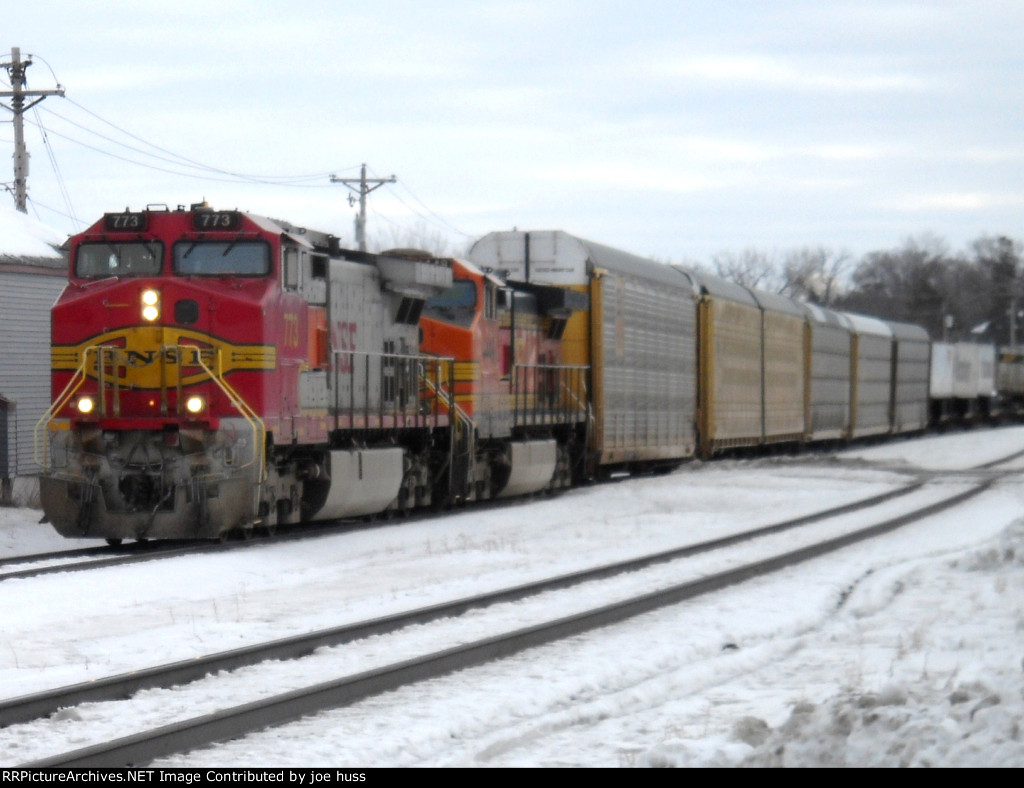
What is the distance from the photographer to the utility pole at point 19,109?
32.4 meters

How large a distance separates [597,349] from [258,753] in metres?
17.6

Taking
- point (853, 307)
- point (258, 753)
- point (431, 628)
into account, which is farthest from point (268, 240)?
point (853, 307)

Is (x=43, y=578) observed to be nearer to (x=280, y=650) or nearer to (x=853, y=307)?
(x=280, y=650)

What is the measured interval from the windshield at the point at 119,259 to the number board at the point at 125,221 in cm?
17

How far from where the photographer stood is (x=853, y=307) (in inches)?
5507

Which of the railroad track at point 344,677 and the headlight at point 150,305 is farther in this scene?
the headlight at point 150,305

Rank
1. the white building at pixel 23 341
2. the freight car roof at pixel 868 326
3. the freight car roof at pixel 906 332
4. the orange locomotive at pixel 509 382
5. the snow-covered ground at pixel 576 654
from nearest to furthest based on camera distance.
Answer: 1. the snow-covered ground at pixel 576 654
2. the orange locomotive at pixel 509 382
3. the white building at pixel 23 341
4. the freight car roof at pixel 868 326
5. the freight car roof at pixel 906 332

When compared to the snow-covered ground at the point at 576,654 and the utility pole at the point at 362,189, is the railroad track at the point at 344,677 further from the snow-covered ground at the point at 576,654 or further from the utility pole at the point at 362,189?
the utility pole at the point at 362,189

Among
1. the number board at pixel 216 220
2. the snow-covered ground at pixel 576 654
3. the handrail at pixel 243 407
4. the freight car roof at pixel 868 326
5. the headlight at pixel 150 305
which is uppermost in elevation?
the freight car roof at pixel 868 326

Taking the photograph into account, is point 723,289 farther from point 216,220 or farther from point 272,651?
point 272,651

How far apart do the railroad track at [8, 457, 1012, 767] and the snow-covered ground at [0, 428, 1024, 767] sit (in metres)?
0.14

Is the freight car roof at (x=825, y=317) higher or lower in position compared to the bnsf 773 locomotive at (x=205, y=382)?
higher

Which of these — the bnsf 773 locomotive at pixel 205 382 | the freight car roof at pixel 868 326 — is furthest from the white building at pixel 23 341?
the freight car roof at pixel 868 326

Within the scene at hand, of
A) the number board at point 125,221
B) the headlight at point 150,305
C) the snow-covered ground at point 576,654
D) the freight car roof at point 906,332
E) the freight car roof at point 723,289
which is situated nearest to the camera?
the snow-covered ground at point 576,654
